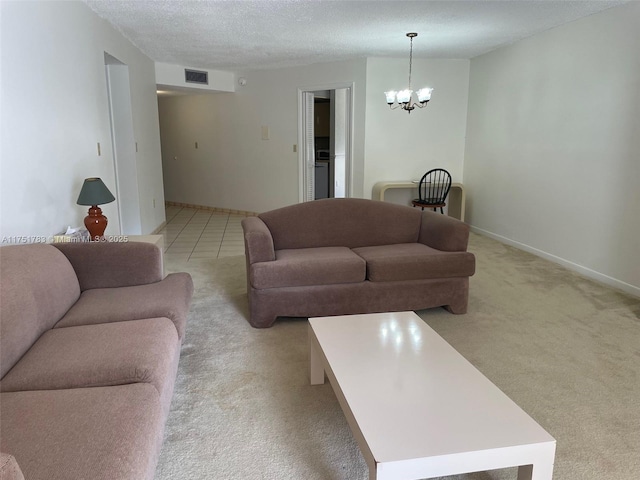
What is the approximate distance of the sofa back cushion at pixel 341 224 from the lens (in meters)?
3.36

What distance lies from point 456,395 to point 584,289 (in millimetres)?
2700

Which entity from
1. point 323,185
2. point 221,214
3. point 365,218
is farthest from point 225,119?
point 365,218

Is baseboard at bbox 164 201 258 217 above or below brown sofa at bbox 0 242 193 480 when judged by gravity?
below

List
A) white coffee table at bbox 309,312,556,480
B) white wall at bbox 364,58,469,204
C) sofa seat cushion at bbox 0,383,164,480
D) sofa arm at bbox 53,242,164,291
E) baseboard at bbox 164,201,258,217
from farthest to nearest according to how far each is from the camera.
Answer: baseboard at bbox 164,201,258,217 < white wall at bbox 364,58,469,204 < sofa arm at bbox 53,242,164,291 < white coffee table at bbox 309,312,556,480 < sofa seat cushion at bbox 0,383,164,480

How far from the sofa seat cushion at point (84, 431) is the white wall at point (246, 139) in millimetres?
4911

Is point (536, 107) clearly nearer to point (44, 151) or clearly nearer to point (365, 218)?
point (365, 218)

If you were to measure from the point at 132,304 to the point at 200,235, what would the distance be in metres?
3.79

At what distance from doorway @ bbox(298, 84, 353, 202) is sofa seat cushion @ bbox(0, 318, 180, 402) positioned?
15.1 ft

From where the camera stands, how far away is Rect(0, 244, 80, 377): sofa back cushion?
1.61 metres

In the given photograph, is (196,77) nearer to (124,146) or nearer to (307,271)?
(124,146)

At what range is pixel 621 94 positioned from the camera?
11.8 feet

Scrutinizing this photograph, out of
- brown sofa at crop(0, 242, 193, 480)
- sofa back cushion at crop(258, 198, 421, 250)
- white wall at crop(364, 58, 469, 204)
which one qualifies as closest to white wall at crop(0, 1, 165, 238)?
brown sofa at crop(0, 242, 193, 480)

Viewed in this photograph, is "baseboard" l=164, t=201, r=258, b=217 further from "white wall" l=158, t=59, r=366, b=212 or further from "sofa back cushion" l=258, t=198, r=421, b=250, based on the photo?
"sofa back cushion" l=258, t=198, r=421, b=250

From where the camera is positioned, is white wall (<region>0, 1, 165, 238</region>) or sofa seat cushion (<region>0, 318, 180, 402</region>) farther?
white wall (<region>0, 1, 165, 238</region>)
